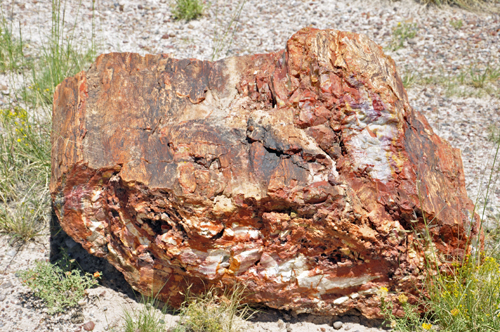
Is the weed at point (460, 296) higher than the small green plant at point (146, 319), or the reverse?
the weed at point (460, 296)

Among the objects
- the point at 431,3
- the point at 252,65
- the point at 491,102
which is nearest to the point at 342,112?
the point at 252,65

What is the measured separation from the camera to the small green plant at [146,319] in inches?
111

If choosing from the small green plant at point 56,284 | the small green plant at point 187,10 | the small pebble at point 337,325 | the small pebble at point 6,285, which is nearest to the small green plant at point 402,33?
the small green plant at point 187,10

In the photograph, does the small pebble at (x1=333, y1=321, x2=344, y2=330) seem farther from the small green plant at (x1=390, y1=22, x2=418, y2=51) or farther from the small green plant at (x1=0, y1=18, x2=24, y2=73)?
the small green plant at (x1=0, y1=18, x2=24, y2=73)

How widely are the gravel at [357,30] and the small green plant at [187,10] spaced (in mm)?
96

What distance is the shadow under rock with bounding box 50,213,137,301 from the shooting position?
130 inches

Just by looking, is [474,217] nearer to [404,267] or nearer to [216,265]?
[404,267]

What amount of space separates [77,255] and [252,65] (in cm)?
196

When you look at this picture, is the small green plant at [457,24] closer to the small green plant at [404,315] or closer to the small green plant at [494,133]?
the small green plant at [494,133]

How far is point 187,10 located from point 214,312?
419 centimetres

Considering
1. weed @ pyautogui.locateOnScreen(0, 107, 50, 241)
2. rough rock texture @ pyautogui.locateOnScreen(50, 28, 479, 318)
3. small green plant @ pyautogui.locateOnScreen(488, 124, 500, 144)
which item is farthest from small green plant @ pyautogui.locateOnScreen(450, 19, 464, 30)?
weed @ pyautogui.locateOnScreen(0, 107, 50, 241)

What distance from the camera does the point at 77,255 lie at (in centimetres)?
346

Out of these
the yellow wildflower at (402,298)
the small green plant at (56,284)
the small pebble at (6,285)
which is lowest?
the small pebble at (6,285)

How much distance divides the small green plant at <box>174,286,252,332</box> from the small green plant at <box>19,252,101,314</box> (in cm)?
73
